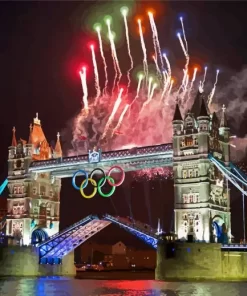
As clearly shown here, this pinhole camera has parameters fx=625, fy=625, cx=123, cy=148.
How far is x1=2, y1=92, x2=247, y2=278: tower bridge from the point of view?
66938mm

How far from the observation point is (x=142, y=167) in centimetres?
7425

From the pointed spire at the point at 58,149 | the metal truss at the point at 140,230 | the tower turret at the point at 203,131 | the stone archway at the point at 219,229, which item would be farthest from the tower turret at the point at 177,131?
the pointed spire at the point at 58,149

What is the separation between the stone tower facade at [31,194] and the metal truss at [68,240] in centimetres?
320

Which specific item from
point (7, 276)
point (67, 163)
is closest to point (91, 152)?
point (67, 163)

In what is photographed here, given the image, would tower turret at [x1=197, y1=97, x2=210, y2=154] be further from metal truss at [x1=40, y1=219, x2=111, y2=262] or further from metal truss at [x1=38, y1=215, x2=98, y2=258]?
metal truss at [x1=40, y1=219, x2=111, y2=262]

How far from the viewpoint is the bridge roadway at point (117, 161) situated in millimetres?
70562

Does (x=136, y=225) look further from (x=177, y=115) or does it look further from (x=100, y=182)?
(x=177, y=115)

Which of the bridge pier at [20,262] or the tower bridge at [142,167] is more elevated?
the tower bridge at [142,167]

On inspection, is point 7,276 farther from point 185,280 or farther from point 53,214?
point 185,280

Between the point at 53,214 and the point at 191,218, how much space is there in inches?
942

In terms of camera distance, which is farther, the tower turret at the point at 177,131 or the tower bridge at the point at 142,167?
the tower turret at the point at 177,131

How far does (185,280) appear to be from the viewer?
62.1m

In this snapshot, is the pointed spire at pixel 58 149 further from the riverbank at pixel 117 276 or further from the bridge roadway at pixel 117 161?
the riverbank at pixel 117 276

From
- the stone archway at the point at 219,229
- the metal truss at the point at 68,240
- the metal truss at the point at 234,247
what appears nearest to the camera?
the metal truss at the point at 234,247
